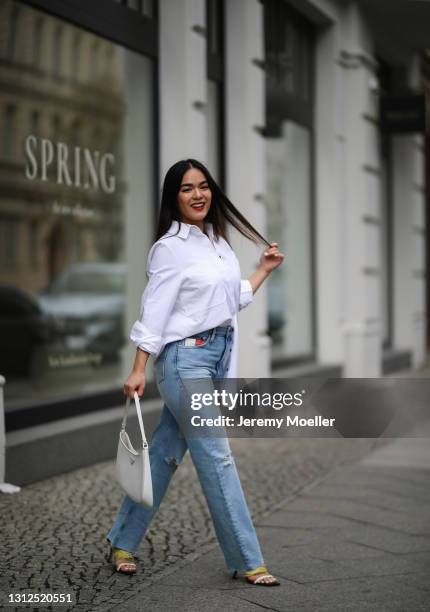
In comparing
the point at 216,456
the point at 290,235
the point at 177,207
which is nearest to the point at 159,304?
the point at 177,207

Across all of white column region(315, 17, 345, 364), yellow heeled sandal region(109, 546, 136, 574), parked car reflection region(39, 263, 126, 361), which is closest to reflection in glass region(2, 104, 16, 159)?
parked car reflection region(39, 263, 126, 361)

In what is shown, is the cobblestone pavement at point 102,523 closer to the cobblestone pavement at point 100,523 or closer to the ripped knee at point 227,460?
the cobblestone pavement at point 100,523

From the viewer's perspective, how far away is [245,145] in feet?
35.1

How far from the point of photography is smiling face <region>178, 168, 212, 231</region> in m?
4.80

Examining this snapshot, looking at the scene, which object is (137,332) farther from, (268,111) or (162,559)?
(268,111)

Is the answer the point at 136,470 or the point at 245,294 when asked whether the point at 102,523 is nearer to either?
the point at 136,470

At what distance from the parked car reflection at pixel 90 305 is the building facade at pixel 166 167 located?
0.6 inches

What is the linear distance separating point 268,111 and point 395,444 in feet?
13.4

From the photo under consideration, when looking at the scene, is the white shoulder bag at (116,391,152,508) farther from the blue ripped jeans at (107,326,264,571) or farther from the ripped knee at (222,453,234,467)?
the ripped knee at (222,453,234,467)

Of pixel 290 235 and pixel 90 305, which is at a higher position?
pixel 290 235

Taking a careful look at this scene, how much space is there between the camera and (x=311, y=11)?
12789 millimetres

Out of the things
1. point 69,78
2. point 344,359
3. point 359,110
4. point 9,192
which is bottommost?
point 344,359

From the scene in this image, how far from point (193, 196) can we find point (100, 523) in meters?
2.08

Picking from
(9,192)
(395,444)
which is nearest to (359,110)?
(395,444)
